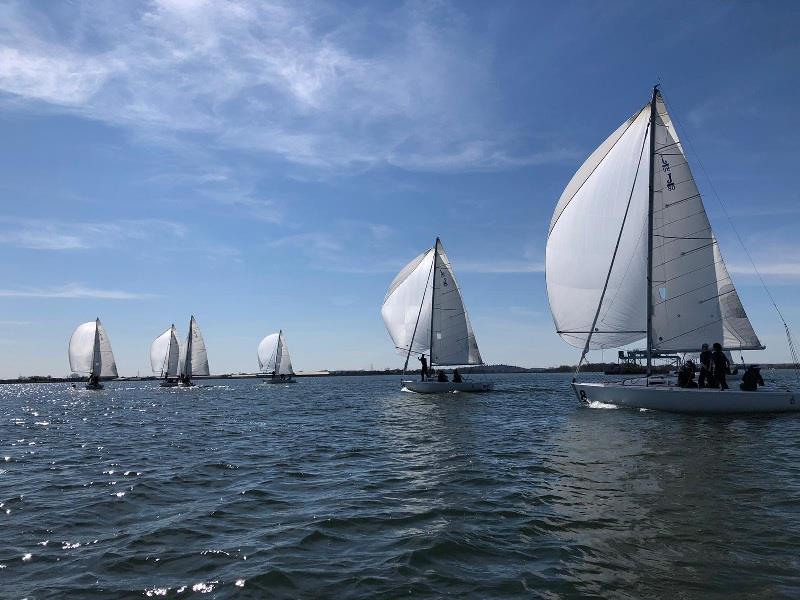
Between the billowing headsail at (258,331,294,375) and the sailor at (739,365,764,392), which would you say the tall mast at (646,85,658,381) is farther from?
the billowing headsail at (258,331,294,375)

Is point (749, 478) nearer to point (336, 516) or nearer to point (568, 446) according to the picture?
point (568, 446)

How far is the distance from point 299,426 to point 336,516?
14.7m

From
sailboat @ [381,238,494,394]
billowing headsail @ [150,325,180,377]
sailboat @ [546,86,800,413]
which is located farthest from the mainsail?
billowing headsail @ [150,325,180,377]

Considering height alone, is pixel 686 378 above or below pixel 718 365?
below

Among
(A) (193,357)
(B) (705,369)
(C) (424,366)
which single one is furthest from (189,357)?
(B) (705,369)

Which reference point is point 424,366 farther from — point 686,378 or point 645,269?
point 686,378

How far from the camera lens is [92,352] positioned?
7881 centimetres

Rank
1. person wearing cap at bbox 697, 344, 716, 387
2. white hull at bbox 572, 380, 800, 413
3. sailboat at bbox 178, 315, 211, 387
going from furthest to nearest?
sailboat at bbox 178, 315, 211, 387 → person wearing cap at bbox 697, 344, 716, 387 → white hull at bbox 572, 380, 800, 413

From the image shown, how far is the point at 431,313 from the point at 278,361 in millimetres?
54914

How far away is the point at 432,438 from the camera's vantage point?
57.7 ft

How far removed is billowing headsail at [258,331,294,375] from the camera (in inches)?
3612

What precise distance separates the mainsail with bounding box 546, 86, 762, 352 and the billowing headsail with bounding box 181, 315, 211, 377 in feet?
195

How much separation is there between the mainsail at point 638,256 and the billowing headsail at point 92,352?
2731 inches

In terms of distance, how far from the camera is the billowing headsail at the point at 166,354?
256 ft
